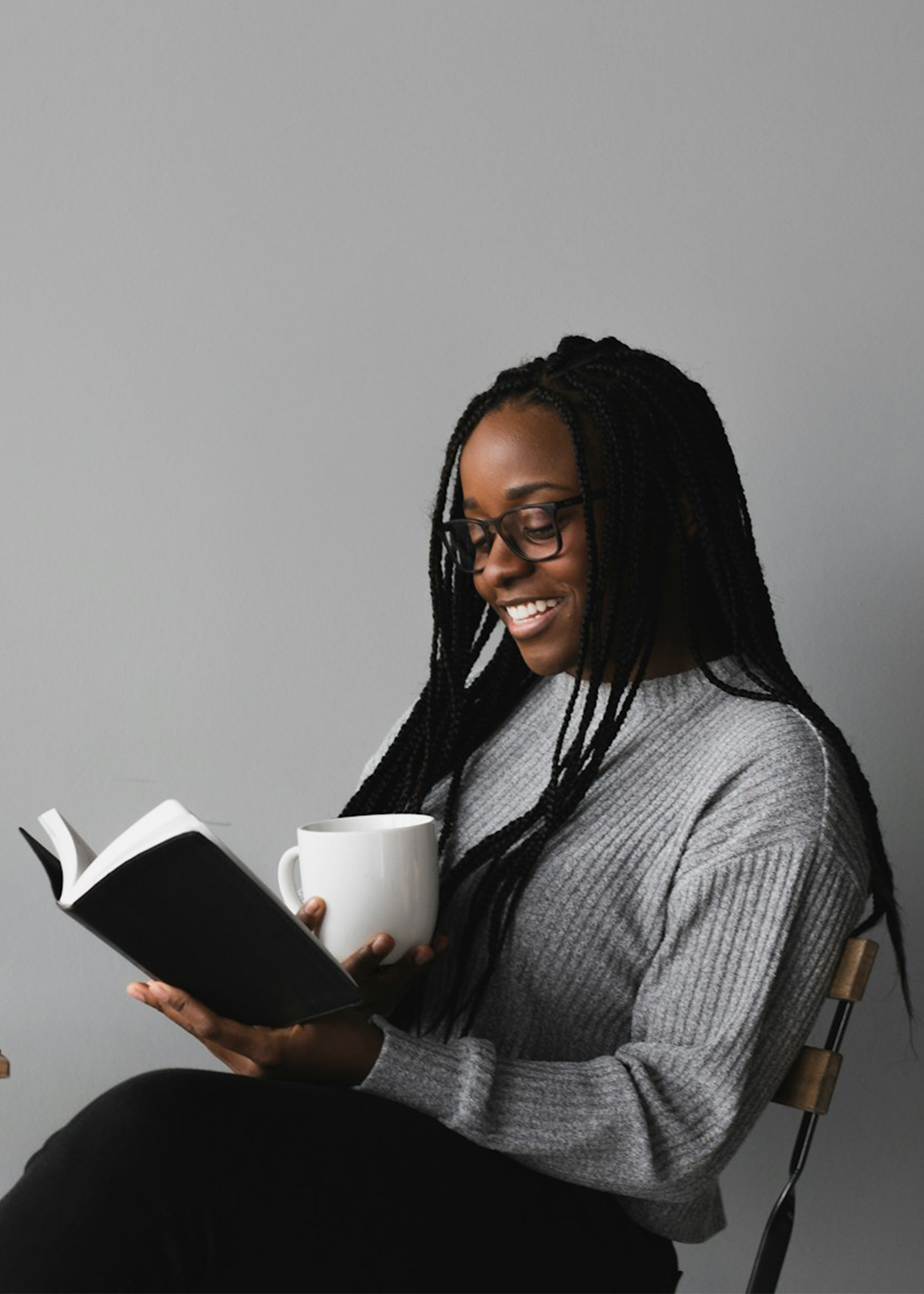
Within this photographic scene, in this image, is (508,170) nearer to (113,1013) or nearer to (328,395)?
(328,395)

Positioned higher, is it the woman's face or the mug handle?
the woman's face

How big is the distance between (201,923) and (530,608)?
0.40m

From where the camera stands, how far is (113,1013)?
4.93 feet

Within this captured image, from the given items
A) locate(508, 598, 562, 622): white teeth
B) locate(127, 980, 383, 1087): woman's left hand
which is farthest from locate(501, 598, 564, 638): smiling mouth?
locate(127, 980, 383, 1087): woman's left hand

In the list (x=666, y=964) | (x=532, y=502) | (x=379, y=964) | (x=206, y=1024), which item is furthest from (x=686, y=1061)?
(x=532, y=502)

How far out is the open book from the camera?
2.80 feet

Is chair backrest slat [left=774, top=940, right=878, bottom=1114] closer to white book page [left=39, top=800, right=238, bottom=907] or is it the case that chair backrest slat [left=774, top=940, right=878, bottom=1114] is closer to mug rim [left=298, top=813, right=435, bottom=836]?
mug rim [left=298, top=813, right=435, bottom=836]

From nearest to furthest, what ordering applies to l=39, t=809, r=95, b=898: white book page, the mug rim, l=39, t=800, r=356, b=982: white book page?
l=39, t=800, r=356, b=982: white book page < l=39, t=809, r=95, b=898: white book page < the mug rim

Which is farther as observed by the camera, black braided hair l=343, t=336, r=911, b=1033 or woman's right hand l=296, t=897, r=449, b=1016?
black braided hair l=343, t=336, r=911, b=1033

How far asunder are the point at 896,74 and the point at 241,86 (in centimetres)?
67

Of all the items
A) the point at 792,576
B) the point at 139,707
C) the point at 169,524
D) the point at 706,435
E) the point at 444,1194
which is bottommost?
the point at 444,1194

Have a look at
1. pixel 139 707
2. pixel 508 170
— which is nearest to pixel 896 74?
pixel 508 170

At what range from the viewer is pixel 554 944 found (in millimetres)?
1133

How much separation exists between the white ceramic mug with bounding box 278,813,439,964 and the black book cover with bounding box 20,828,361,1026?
0.26 ft
